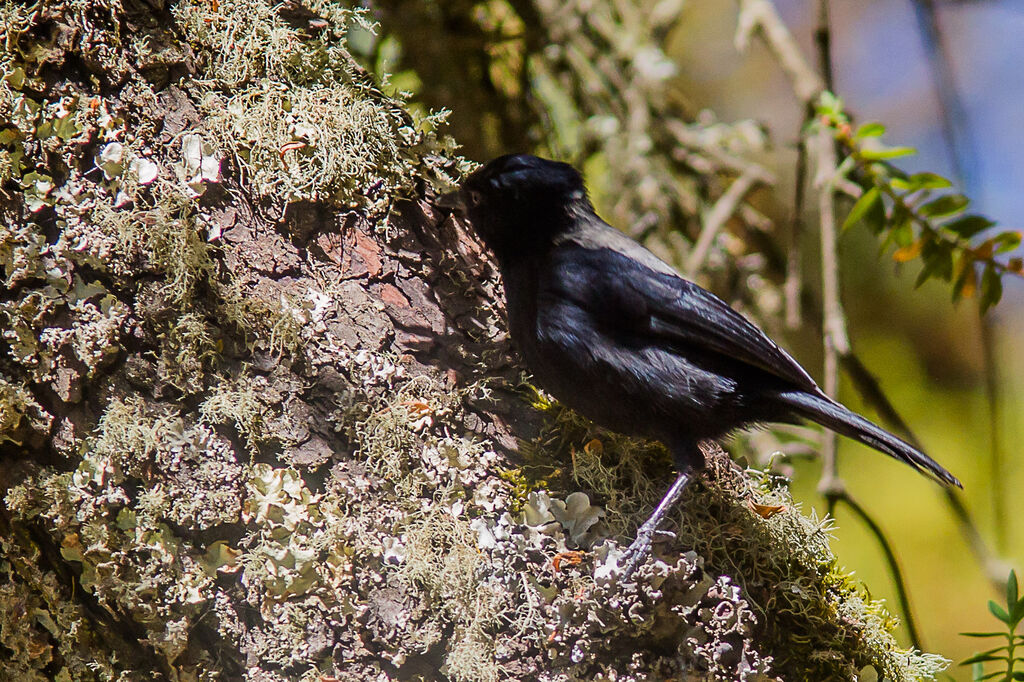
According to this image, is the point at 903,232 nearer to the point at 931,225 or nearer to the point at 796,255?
the point at 931,225

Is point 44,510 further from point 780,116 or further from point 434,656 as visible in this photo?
point 780,116

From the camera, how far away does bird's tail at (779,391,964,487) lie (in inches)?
87.1

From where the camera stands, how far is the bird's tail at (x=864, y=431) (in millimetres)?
2213

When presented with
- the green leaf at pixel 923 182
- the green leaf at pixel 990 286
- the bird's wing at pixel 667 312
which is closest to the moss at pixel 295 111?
the bird's wing at pixel 667 312

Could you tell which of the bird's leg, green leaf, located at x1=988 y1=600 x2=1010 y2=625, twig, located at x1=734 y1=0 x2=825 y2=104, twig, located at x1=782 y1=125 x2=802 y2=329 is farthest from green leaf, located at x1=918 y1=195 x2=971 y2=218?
the bird's leg

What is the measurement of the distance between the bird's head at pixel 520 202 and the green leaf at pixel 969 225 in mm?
1374

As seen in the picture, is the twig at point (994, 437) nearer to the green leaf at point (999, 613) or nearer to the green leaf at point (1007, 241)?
the green leaf at point (1007, 241)

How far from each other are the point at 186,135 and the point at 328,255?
1.57ft

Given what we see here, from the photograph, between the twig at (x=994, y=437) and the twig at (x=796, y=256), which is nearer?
the twig at (x=994, y=437)

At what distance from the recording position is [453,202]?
2.29m

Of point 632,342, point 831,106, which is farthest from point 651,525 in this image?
point 831,106

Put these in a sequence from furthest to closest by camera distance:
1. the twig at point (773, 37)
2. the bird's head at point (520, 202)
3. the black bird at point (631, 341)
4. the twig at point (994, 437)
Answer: the twig at point (773, 37) < the twig at point (994, 437) < the bird's head at point (520, 202) < the black bird at point (631, 341)

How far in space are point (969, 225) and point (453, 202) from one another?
190 cm

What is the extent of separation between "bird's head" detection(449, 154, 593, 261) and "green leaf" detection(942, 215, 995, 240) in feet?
4.51
